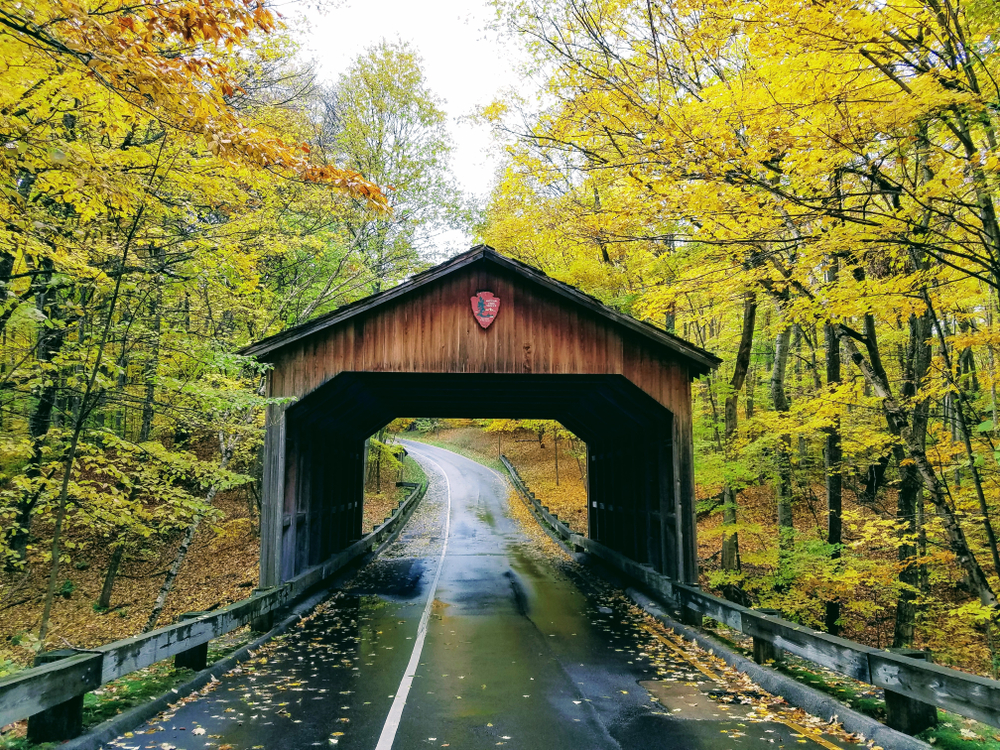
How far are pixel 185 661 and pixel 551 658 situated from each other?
4.07m

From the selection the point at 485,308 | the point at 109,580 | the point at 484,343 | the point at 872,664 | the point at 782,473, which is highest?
the point at 485,308

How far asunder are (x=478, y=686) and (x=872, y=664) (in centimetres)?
361

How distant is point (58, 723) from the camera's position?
174 inches

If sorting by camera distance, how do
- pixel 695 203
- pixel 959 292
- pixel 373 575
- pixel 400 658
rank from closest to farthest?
pixel 400 658 < pixel 695 203 < pixel 959 292 < pixel 373 575

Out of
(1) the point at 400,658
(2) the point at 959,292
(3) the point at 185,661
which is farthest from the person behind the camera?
(2) the point at 959,292

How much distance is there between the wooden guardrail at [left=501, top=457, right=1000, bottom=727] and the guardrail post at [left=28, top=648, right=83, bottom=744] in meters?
5.96

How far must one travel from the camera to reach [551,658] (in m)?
7.51

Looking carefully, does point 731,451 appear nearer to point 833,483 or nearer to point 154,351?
point 833,483

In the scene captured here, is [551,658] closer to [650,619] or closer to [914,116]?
[650,619]

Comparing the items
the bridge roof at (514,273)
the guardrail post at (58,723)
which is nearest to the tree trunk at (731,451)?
the bridge roof at (514,273)

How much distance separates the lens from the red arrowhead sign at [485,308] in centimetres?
1062

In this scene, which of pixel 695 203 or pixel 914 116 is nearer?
pixel 914 116

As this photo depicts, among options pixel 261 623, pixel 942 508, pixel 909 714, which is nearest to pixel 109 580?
pixel 261 623

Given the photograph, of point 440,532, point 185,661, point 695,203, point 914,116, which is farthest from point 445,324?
point 440,532
